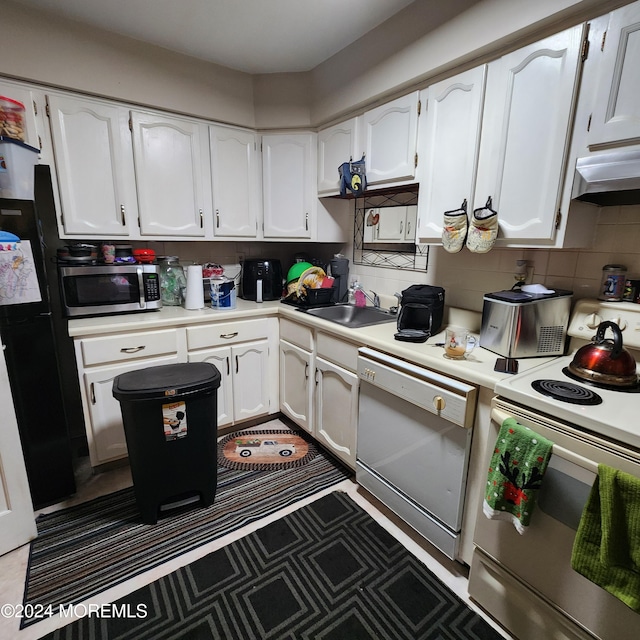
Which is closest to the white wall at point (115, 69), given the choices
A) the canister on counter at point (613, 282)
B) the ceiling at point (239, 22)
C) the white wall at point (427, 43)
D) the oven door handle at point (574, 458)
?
the ceiling at point (239, 22)

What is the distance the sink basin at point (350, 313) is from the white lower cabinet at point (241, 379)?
448 mm

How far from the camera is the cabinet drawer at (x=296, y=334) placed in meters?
2.10

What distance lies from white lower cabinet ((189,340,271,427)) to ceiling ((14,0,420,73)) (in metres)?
1.73

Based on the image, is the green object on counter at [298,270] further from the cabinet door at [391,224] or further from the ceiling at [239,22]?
the ceiling at [239,22]

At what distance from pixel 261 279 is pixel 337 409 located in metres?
1.10

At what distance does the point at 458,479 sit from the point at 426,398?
0.31m

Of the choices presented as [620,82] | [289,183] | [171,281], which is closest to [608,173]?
[620,82]

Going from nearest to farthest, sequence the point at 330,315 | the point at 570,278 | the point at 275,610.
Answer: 1. the point at 275,610
2. the point at 570,278
3. the point at 330,315

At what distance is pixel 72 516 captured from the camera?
1.69 metres

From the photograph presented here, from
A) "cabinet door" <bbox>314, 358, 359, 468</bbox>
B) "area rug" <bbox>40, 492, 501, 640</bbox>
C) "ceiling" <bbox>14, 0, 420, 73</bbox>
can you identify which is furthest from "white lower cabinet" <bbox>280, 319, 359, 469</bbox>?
"ceiling" <bbox>14, 0, 420, 73</bbox>

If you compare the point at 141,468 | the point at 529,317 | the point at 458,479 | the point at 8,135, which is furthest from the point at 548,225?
the point at 8,135

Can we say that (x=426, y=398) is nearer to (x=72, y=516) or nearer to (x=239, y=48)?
(x=72, y=516)

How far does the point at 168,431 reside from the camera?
1.55 metres

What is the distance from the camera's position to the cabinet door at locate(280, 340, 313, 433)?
85.7 inches
